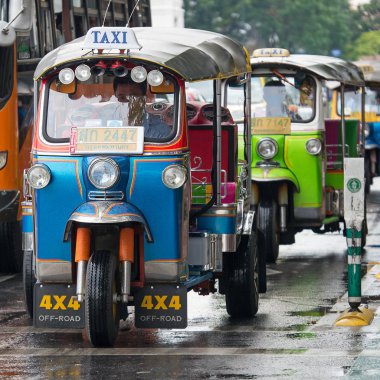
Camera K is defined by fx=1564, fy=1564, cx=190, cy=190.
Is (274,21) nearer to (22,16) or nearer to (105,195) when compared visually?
(22,16)

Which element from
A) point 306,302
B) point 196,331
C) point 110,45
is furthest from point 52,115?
point 306,302

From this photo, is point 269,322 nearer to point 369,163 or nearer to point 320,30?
point 369,163

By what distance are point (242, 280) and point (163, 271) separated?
150 centimetres

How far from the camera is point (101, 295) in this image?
10883mm

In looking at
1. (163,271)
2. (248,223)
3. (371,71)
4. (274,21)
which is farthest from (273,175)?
(274,21)

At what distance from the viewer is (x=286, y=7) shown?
8825 cm

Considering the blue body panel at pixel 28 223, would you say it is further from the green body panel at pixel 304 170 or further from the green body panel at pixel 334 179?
the green body panel at pixel 334 179

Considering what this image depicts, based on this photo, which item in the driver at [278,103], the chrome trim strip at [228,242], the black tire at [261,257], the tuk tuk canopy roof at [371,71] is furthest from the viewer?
the tuk tuk canopy roof at [371,71]

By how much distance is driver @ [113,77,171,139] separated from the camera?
37.6ft

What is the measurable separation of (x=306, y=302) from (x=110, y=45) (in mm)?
3787

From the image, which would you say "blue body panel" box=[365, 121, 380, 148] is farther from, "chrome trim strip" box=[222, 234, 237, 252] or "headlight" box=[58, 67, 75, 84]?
"headlight" box=[58, 67, 75, 84]

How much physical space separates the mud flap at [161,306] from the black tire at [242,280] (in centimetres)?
140

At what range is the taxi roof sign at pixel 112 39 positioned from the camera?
36.9 ft

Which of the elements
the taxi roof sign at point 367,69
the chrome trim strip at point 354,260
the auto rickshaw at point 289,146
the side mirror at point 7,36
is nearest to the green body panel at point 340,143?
the auto rickshaw at point 289,146
